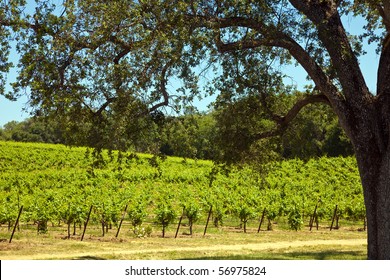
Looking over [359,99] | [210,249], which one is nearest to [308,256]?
[210,249]

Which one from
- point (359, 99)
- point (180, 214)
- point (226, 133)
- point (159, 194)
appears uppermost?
point (359, 99)

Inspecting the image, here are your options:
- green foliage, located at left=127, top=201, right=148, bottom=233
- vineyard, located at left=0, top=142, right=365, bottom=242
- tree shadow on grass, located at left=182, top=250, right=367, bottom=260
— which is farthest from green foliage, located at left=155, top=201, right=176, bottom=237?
tree shadow on grass, located at left=182, top=250, right=367, bottom=260

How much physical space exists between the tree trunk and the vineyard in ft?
12.8

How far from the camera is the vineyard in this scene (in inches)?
819

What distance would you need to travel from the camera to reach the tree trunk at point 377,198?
1065 centimetres

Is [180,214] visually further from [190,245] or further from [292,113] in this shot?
[292,113]

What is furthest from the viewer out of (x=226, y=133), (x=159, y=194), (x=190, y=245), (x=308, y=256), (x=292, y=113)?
(x=159, y=194)

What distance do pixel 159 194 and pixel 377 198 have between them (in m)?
20.7

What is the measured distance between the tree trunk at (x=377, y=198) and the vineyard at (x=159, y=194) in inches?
154

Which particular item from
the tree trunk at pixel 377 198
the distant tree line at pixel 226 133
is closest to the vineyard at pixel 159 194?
the distant tree line at pixel 226 133

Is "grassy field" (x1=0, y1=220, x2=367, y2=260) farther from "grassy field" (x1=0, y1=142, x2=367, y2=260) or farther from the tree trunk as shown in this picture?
the tree trunk

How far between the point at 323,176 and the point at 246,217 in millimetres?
19382

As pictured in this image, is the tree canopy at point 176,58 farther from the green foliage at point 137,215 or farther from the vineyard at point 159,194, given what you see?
the green foliage at point 137,215

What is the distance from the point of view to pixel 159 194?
3069 cm
